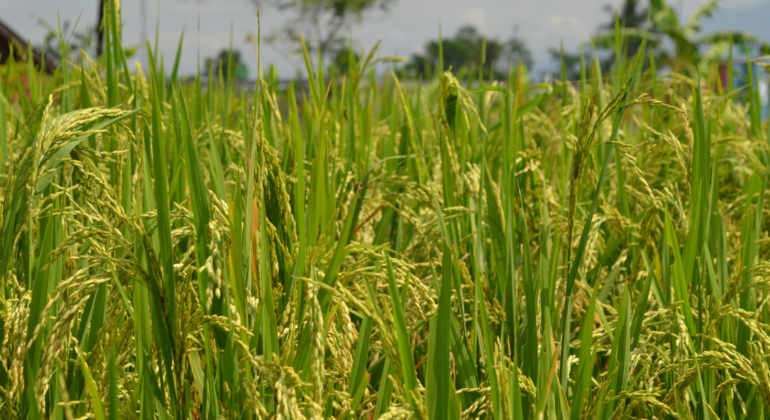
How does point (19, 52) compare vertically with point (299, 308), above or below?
above

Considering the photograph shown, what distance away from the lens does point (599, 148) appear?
1.52 meters

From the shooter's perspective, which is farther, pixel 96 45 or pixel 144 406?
pixel 96 45

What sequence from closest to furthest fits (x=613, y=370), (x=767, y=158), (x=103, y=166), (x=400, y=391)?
(x=400, y=391), (x=613, y=370), (x=767, y=158), (x=103, y=166)

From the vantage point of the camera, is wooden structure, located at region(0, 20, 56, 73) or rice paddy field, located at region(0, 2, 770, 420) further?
wooden structure, located at region(0, 20, 56, 73)

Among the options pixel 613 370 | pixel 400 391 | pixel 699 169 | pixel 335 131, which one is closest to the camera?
pixel 400 391

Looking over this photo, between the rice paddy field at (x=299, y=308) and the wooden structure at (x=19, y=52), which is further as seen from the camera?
the wooden structure at (x=19, y=52)

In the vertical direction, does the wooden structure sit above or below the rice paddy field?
above

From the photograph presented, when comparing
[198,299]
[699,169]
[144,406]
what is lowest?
[144,406]

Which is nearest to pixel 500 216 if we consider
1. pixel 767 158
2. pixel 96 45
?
pixel 767 158

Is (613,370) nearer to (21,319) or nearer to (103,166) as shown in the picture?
(21,319)

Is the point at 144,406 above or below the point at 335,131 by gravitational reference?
below

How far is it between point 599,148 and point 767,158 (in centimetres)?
38

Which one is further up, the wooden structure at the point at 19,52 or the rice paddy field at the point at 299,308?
the wooden structure at the point at 19,52

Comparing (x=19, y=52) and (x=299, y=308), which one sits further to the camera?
(x=19, y=52)
